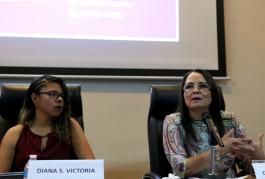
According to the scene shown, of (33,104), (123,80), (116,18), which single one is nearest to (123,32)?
(116,18)

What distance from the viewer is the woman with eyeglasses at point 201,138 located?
171cm

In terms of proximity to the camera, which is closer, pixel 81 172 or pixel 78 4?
pixel 81 172

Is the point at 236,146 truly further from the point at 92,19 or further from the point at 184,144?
the point at 92,19

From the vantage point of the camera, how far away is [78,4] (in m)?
2.59

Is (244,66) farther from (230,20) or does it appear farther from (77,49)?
(77,49)

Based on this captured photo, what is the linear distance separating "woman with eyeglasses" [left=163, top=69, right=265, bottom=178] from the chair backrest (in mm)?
107

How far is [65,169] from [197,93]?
985mm

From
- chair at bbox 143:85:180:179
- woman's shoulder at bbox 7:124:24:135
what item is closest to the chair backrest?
chair at bbox 143:85:180:179

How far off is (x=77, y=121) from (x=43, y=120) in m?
0.19

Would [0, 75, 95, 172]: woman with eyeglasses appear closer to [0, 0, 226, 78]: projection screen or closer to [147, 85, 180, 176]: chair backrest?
[147, 85, 180, 176]: chair backrest

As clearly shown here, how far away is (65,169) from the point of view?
1.15 meters

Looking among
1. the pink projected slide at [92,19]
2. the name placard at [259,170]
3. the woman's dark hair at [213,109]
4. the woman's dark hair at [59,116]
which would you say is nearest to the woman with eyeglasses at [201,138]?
the woman's dark hair at [213,109]

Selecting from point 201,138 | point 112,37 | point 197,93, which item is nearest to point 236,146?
point 201,138

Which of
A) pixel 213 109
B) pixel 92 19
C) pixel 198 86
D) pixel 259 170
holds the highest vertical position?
pixel 92 19
